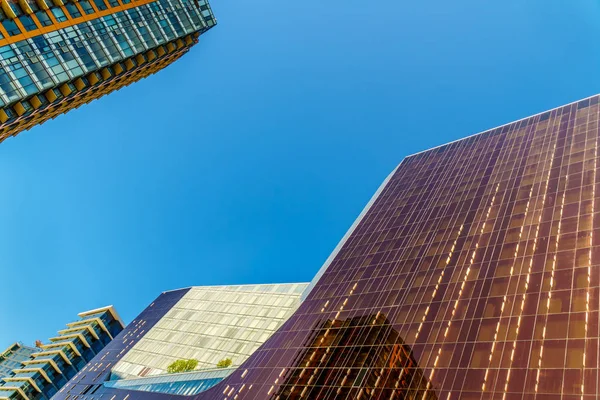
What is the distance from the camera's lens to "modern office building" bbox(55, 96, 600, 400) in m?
32.2

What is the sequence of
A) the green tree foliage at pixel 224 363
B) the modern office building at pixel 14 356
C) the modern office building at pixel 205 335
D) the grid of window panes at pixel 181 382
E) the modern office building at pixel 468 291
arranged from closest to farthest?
the modern office building at pixel 468 291 → the grid of window panes at pixel 181 382 → the green tree foliage at pixel 224 363 → the modern office building at pixel 205 335 → the modern office building at pixel 14 356

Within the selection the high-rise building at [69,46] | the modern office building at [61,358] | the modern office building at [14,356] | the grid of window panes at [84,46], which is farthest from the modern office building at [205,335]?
the modern office building at [14,356]

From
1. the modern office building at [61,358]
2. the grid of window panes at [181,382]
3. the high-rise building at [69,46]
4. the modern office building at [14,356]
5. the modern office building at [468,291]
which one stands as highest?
the high-rise building at [69,46]

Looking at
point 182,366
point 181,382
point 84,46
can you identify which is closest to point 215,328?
point 182,366

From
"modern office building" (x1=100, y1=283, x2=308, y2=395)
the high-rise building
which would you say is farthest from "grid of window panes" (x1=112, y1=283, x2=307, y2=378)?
the high-rise building

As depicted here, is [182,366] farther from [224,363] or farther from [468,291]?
[468,291]

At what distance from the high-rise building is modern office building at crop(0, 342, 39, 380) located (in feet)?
460

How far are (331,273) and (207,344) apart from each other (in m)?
33.4

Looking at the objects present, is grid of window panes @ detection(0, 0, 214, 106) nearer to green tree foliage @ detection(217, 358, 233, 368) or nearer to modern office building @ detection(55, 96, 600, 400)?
modern office building @ detection(55, 96, 600, 400)

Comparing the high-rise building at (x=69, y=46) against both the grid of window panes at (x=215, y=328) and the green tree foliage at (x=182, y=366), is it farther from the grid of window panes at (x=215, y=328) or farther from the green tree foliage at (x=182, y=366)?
the grid of window panes at (x=215, y=328)

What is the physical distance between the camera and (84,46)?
5438 centimetres

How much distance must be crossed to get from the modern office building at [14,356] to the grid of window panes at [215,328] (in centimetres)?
10325

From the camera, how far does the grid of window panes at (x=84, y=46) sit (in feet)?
150

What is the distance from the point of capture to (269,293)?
87938 mm
